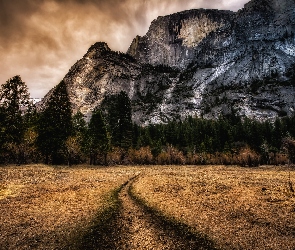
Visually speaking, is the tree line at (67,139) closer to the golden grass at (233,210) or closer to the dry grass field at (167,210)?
the dry grass field at (167,210)

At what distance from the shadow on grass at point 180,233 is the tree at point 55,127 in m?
32.5

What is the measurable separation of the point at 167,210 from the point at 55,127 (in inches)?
1366

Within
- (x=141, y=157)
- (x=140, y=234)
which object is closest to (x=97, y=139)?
(x=141, y=157)

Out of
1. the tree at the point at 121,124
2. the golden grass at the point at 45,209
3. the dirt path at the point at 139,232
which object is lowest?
the dirt path at the point at 139,232

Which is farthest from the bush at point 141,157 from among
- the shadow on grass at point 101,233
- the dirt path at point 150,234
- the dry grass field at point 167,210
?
the dirt path at point 150,234

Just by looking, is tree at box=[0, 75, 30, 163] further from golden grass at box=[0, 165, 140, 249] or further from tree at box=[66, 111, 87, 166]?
golden grass at box=[0, 165, 140, 249]

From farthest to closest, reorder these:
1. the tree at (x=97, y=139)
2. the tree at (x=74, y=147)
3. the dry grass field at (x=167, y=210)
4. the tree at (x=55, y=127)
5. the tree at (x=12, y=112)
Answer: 1. the tree at (x=97, y=139)
2. the tree at (x=74, y=147)
3. the tree at (x=55, y=127)
4. the tree at (x=12, y=112)
5. the dry grass field at (x=167, y=210)

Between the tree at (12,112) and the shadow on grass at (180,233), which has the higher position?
the tree at (12,112)

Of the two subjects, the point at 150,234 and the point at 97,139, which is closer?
the point at 150,234

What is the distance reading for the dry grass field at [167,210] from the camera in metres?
10.6

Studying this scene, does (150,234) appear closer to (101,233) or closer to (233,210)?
(101,233)

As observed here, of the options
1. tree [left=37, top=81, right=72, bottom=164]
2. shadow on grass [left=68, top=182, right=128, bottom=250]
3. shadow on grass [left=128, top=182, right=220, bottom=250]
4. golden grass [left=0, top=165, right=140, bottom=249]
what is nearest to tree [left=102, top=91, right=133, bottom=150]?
tree [left=37, top=81, right=72, bottom=164]

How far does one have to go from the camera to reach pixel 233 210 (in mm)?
14070

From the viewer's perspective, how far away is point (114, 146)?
6238 centimetres
